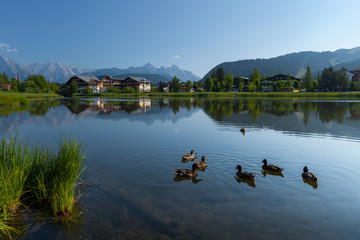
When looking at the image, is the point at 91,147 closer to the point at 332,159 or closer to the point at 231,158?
the point at 231,158

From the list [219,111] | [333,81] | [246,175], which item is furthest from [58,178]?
[333,81]

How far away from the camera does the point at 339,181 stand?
938 centimetres

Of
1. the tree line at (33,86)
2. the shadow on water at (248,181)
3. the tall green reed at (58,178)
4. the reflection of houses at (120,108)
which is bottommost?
the shadow on water at (248,181)

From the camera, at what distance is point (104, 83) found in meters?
157

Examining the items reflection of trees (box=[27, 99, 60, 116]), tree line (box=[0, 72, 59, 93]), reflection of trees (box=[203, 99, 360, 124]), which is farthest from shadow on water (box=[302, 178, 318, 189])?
tree line (box=[0, 72, 59, 93])

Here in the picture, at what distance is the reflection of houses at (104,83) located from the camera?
142m

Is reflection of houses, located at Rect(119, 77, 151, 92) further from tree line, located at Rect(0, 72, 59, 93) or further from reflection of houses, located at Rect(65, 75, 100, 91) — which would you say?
tree line, located at Rect(0, 72, 59, 93)

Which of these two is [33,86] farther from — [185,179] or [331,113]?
[185,179]

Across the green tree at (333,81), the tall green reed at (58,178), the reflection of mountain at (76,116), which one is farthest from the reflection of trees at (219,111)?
the green tree at (333,81)

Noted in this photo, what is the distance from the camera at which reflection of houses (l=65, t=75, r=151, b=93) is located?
141875mm

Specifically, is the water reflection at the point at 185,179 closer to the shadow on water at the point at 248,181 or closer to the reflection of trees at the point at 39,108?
the shadow on water at the point at 248,181

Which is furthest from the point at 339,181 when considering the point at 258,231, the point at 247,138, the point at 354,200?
the point at 247,138

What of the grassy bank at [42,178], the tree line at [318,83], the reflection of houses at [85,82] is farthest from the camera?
the reflection of houses at [85,82]

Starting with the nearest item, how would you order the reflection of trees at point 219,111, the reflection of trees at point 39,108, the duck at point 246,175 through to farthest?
the duck at point 246,175, the reflection of trees at point 219,111, the reflection of trees at point 39,108
